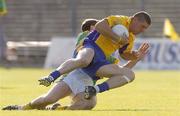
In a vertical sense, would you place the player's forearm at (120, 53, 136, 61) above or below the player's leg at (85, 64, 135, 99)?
above

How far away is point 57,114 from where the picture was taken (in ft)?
34.0

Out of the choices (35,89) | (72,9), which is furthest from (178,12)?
(35,89)

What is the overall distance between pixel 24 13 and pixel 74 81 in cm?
2476

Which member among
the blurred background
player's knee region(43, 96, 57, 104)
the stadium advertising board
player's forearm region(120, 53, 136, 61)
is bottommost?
player's knee region(43, 96, 57, 104)

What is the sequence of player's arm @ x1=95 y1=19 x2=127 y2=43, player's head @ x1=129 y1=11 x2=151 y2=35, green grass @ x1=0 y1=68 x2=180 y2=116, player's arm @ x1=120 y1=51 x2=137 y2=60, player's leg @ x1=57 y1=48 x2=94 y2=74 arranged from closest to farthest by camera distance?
green grass @ x1=0 y1=68 x2=180 y2=116 < player's leg @ x1=57 y1=48 x2=94 y2=74 < player's arm @ x1=95 y1=19 x2=127 y2=43 < player's head @ x1=129 y1=11 x2=151 y2=35 < player's arm @ x1=120 y1=51 x2=137 y2=60

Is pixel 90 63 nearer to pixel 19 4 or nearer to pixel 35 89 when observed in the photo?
pixel 35 89

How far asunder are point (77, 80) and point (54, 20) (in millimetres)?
24166

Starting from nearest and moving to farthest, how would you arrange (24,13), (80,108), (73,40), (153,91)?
(80,108) → (153,91) → (73,40) → (24,13)

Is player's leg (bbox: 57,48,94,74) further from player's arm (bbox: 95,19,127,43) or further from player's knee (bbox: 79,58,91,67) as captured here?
player's arm (bbox: 95,19,127,43)

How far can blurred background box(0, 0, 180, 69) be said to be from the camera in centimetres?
3312

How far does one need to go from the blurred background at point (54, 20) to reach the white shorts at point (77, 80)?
19.4 m

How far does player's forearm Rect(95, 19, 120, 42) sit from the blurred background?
774 inches

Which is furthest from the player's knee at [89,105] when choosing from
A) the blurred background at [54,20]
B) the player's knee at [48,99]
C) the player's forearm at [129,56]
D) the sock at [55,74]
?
the blurred background at [54,20]

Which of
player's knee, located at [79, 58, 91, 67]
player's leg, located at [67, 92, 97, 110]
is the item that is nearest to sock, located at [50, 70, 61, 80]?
player's knee, located at [79, 58, 91, 67]
